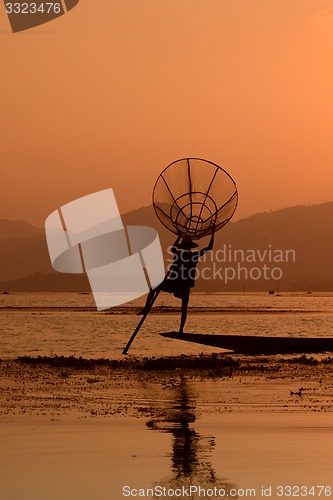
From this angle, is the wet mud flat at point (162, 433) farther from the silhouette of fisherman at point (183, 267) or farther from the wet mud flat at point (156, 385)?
the silhouette of fisherman at point (183, 267)

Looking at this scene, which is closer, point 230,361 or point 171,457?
point 171,457

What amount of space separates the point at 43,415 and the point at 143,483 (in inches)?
260

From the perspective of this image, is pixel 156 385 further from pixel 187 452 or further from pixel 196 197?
pixel 187 452

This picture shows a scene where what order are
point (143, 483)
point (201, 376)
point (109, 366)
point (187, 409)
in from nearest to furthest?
1. point (143, 483)
2. point (187, 409)
3. point (201, 376)
4. point (109, 366)

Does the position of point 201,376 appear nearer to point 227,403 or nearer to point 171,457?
point 227,403

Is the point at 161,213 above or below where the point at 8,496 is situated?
above

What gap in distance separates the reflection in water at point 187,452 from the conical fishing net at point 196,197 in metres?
4.56

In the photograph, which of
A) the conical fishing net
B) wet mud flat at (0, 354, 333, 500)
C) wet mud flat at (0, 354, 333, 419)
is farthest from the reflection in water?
the conical fishing net

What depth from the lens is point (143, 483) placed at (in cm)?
1292

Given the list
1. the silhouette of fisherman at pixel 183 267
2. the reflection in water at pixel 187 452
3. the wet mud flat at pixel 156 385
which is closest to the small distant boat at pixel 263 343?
the wet mud flat at pixel 156 385

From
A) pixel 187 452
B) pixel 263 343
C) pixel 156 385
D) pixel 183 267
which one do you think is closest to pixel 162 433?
pixel 187 452

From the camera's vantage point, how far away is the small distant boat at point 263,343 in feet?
83.4

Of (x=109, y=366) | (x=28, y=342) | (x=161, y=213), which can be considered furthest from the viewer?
(x=28, y=342)

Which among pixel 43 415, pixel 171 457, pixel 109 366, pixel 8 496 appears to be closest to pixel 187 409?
pixel 43 415
